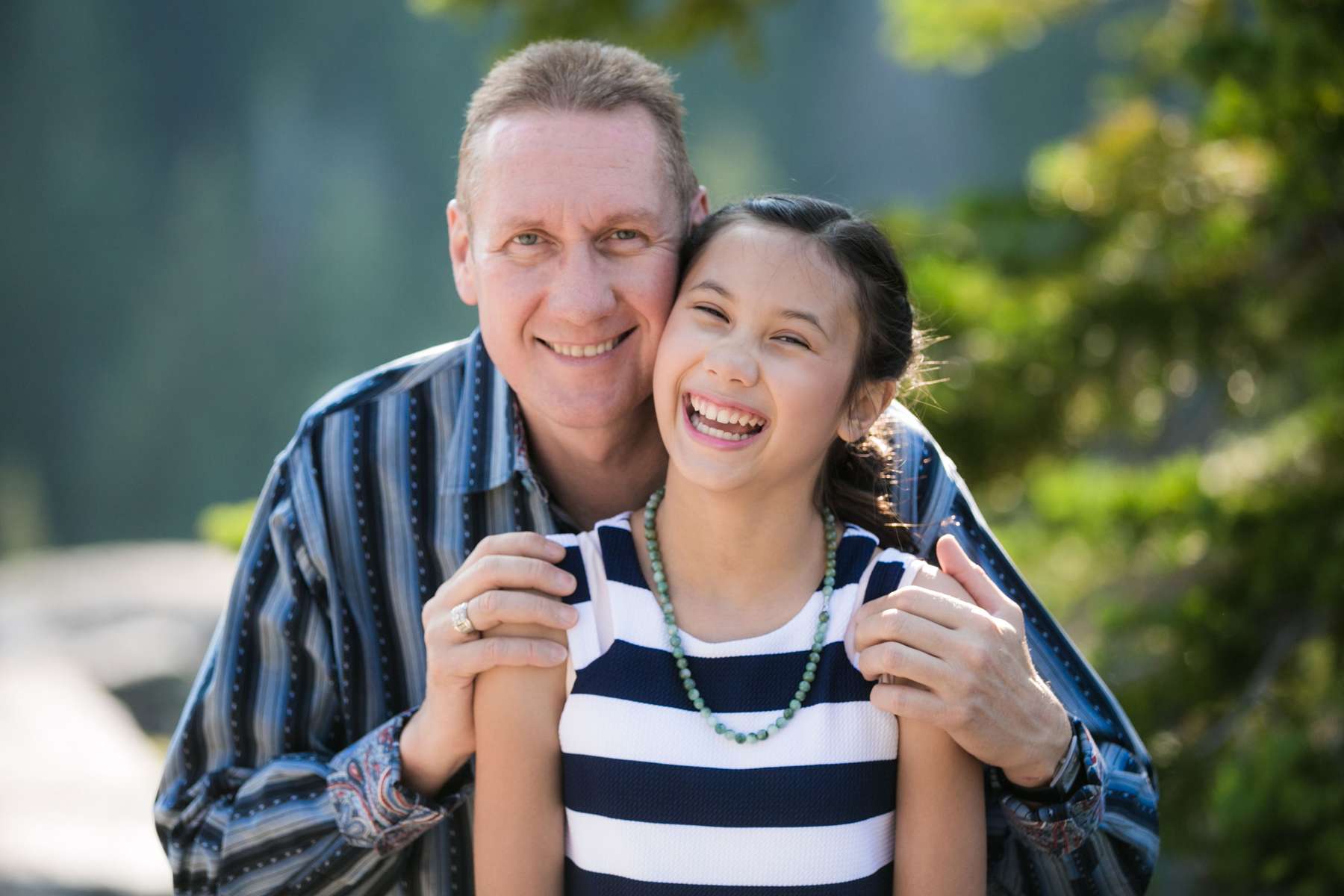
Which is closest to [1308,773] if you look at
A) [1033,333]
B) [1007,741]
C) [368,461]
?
[1033,333]

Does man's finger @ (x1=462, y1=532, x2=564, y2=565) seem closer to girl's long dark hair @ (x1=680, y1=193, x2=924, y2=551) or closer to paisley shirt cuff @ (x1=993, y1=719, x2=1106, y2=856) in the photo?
girl's long dark hair @ (x1=680, y1=193, x2=924, y2=551)

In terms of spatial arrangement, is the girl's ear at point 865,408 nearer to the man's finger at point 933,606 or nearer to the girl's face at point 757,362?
the girl's face at point 757,362

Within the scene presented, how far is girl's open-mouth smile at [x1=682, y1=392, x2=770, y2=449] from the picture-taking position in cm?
155

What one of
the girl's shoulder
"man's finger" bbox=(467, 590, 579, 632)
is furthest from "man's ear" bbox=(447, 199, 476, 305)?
the girl's shoulder

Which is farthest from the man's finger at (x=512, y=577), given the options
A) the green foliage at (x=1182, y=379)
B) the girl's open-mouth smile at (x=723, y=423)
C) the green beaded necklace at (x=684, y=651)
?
the green foliage at (x=1182, y=379)

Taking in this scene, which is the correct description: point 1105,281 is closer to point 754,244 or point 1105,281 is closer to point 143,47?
point 754,244

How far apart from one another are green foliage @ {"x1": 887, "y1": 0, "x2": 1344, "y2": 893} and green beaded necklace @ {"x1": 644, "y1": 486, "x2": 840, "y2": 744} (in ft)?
4.08

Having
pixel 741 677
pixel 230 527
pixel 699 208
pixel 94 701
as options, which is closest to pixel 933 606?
pixel 741 677

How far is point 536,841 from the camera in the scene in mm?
1573

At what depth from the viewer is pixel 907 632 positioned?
59.9 inches

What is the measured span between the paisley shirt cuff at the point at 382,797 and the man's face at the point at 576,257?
47 cm

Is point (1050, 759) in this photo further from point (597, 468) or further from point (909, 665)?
point (597, 468)

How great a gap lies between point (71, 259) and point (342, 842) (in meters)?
19.6

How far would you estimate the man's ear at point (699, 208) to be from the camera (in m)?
1.88
